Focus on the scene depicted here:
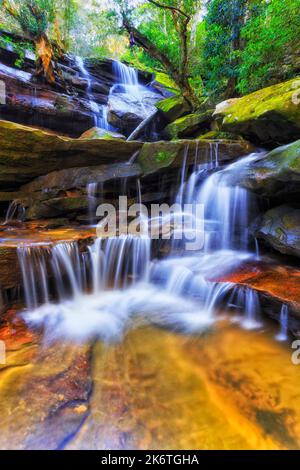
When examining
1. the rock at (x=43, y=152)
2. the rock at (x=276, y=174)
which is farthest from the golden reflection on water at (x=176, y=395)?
the rock at (x=43, y=152)

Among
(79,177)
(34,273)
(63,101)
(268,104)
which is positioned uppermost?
(63,101)

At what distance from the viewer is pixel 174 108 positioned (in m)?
9.91

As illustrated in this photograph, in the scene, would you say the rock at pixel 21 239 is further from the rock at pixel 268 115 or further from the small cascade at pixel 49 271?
the rock at pixel 268 115

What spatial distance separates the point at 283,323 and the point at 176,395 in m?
1.76

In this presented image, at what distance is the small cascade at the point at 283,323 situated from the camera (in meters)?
3.03

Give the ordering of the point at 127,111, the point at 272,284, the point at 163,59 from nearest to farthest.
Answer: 1. the point at 272,284
2. the point at 163,59
3. the point at 127,111

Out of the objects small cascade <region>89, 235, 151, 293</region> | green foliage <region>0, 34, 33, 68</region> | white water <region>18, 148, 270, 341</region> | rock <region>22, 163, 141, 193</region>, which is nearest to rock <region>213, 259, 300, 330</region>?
white water <region>18, 148, 270, 341</region>

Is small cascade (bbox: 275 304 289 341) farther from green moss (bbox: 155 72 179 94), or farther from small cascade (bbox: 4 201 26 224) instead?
green moss (bbox: 155 72 179 94)

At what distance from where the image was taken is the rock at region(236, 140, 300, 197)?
13.0ft

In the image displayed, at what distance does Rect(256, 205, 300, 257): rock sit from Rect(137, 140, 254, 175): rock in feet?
9.89

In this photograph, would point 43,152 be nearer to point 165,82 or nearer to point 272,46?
point 272,46

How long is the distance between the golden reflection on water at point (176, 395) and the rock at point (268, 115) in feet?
15.1

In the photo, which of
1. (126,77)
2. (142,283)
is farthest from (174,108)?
(142,283)
